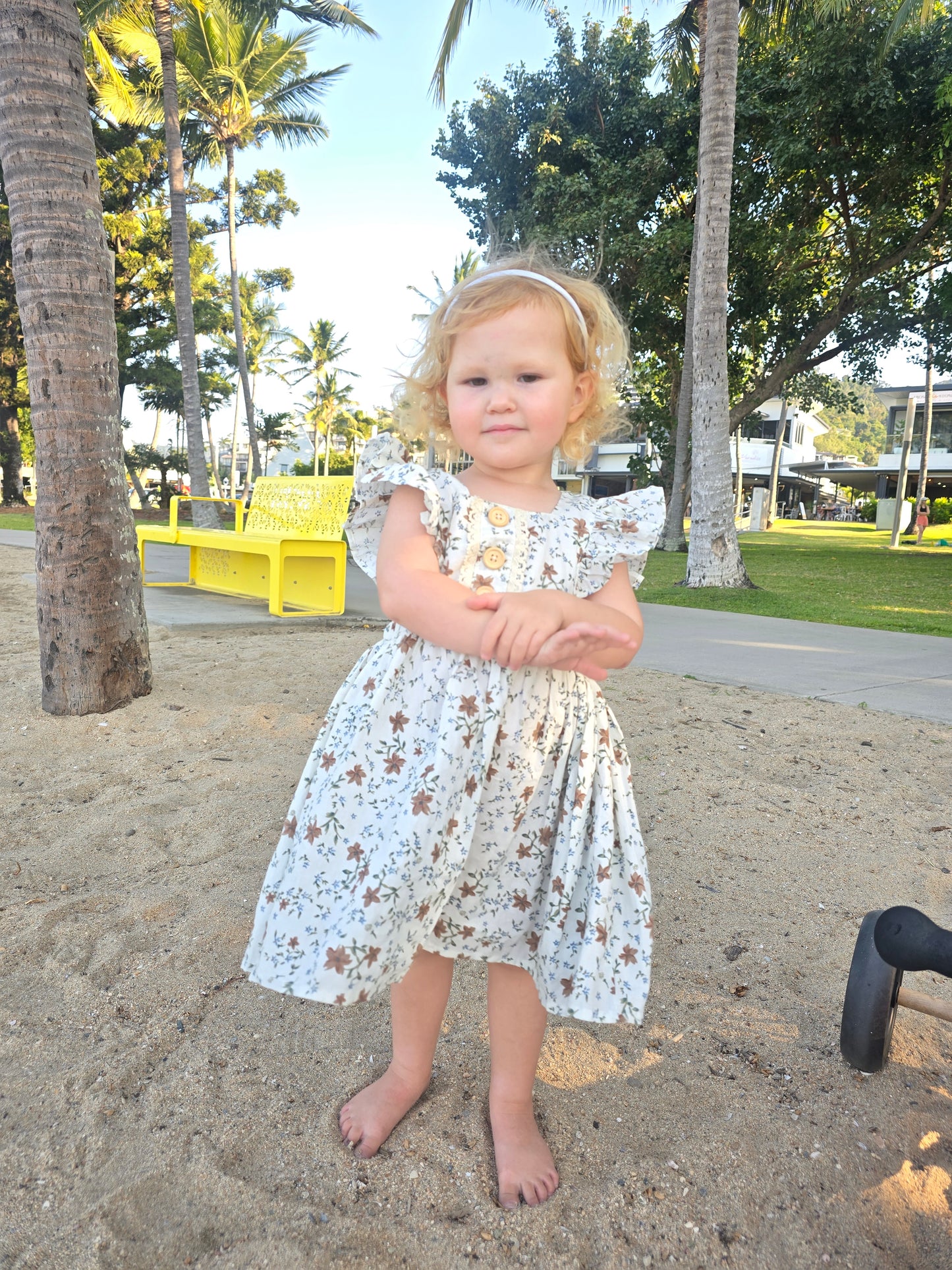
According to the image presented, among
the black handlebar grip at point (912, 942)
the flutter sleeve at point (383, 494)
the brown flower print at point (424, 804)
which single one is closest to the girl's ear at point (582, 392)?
the flutter sleeve at point (383, 494)

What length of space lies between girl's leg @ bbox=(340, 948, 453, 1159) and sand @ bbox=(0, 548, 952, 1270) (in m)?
0.04

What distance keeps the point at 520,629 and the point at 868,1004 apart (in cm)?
86

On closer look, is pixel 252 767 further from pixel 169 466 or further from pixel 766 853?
pixel 169 466

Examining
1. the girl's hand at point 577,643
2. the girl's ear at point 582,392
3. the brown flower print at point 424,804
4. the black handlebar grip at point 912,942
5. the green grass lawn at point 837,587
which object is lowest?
the green grass lawn at point 837,587

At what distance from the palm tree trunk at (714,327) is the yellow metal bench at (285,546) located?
12.4 feet

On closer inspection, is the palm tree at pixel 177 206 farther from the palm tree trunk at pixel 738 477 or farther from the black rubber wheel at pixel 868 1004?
the palm tree trunk at pixel 738 477

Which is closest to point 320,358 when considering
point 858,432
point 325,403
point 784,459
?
point 325,403

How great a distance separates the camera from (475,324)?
133 centimetres

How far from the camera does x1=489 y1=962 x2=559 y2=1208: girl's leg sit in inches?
53.1

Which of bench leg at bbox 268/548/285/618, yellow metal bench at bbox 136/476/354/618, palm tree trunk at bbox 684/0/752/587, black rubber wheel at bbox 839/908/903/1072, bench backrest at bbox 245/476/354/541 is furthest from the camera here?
palm tree trunk at bbox 684/0/752/587

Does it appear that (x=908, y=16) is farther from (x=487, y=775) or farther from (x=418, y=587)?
(x=487, y=775)

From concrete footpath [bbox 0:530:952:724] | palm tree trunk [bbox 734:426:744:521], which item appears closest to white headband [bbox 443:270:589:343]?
concrete footpath [bbox 0:530:952:724]

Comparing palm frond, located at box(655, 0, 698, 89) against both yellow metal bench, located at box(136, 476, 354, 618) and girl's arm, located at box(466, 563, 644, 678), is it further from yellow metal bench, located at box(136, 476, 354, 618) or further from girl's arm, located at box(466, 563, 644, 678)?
girl's arm, located at box(466, 563, 644, 678)

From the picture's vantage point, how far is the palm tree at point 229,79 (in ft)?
Result: 50.5
